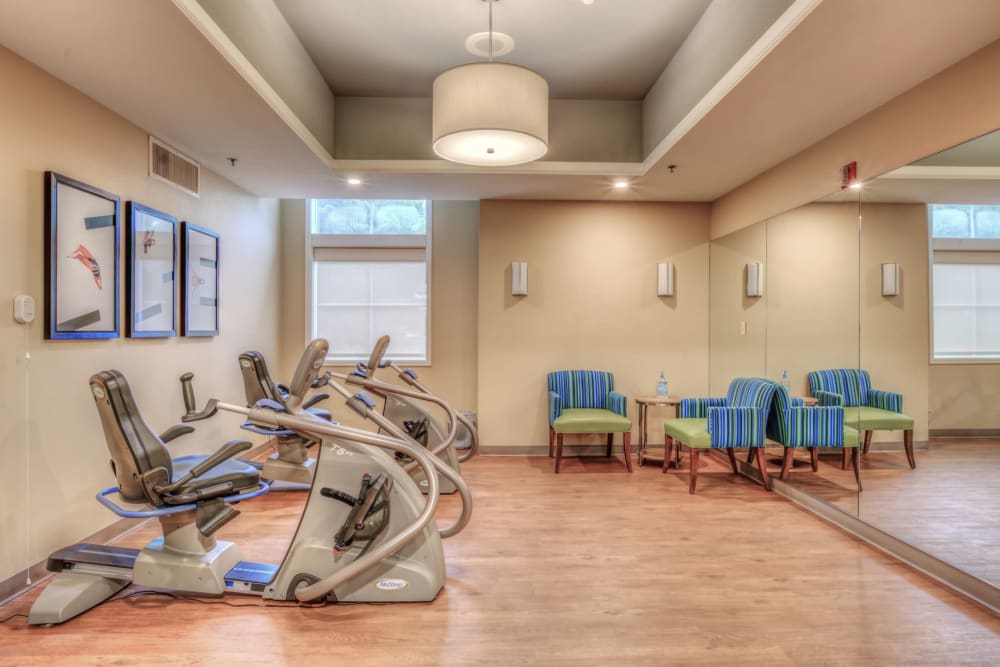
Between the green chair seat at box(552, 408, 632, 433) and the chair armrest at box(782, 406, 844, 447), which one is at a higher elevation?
the chair armrest at box(782, 406, 844, 447)

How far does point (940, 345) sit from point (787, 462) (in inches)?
65.9

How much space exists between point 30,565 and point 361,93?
4022 mm

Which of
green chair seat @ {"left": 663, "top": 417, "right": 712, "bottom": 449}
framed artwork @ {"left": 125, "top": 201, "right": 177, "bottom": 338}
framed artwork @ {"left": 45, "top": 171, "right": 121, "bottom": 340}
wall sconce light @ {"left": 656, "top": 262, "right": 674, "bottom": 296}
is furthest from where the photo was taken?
wall sconce light @ {"left": 656, "top": 262, "right": 674, "bottom": 296}

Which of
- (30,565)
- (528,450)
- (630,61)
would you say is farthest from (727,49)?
(30,565)

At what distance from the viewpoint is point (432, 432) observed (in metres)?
4.37

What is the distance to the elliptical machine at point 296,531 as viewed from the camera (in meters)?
2.39

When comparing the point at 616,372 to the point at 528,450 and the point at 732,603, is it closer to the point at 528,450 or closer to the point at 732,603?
the point at 528,450

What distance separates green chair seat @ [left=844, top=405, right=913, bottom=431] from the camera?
3221 millimetres

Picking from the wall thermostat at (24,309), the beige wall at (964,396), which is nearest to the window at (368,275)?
the wall thermostat at (24,309)

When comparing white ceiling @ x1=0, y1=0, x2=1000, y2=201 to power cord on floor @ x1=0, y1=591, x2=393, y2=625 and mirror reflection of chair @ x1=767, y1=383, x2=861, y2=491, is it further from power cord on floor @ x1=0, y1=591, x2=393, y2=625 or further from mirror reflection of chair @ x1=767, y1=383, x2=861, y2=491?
power cord on floor @ x1=0, y1=591, x2=393, y2=625

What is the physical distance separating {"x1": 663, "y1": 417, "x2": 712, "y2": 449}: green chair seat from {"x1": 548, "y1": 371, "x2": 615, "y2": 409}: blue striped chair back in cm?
83

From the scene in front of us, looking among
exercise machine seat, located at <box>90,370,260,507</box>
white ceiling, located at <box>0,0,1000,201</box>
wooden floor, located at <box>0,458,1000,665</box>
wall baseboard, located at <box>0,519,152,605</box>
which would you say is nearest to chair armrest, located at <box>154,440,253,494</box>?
exercise machine seat, located at <box>90,370,260,507</box>

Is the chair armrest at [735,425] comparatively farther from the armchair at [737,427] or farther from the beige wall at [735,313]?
the beige wall at [735,313]

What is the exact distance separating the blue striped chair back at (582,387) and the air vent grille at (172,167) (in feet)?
12.0
